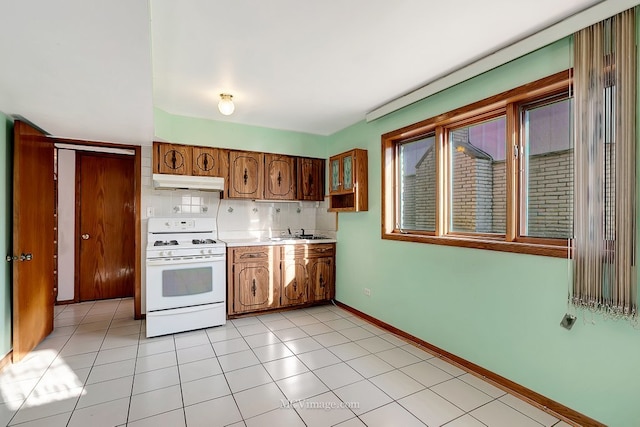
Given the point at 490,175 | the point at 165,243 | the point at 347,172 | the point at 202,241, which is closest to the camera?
the point at 490,175

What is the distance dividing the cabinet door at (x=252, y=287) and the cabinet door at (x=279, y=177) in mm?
967

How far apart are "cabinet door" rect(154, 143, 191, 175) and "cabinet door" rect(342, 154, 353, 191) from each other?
6.15 feet

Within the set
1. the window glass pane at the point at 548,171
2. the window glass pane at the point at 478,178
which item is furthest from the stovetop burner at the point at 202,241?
the window glass pane at the point at 548,171

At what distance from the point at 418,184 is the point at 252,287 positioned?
89.6 inches

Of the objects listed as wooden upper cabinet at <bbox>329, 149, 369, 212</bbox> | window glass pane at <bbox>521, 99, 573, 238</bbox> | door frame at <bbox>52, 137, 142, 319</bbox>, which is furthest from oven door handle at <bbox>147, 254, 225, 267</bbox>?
window glass pane at <bbox>521, 99, 573, 238</bbox>

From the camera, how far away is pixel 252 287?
3.82m

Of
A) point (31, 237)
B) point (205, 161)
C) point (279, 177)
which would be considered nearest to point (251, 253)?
point (279, 177)

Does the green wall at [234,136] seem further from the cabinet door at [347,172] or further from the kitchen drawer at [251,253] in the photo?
the kitchen drawer at [251,253]

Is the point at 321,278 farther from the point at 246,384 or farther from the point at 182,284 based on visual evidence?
the point at 246,384

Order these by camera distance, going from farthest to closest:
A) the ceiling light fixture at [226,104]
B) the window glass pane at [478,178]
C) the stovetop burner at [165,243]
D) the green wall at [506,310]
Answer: the stovetop burner at [165,243] < the ceiling light fixture at [226,104] < the window glass pane at [478,178] < the green wall at [506,310]

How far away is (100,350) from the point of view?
289 cm

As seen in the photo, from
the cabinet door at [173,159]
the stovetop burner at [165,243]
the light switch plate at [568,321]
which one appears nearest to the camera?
the light switch plate at [568,321]

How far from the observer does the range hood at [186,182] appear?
353cm

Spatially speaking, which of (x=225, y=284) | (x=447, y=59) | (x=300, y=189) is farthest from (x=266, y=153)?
(x=447, y=59)
